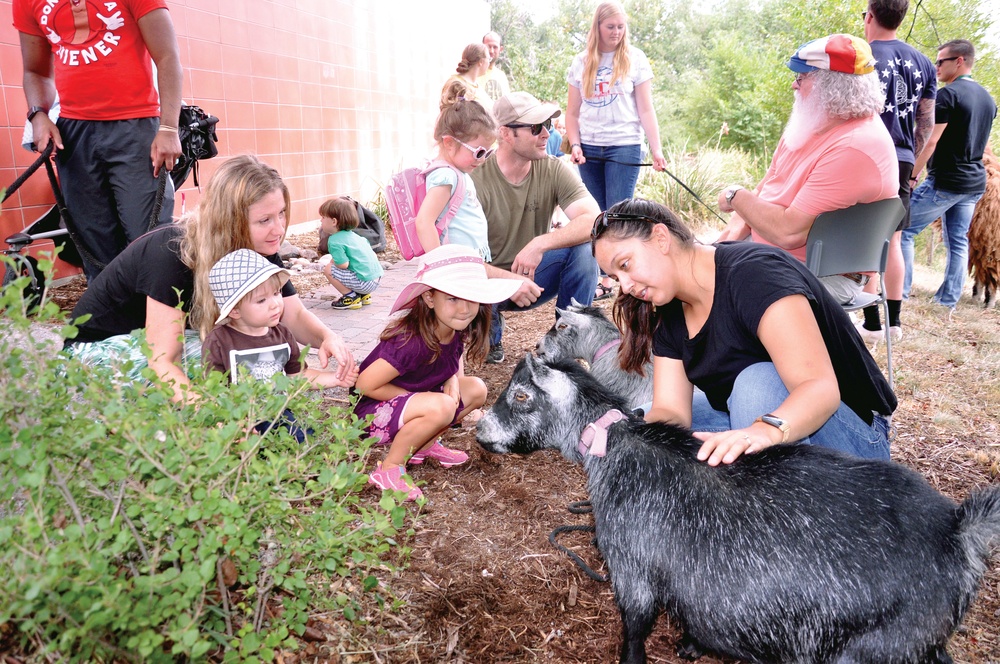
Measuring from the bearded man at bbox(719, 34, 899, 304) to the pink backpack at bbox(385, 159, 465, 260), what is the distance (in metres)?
1.55

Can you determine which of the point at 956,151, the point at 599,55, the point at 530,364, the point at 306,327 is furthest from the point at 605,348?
the point at 956,151

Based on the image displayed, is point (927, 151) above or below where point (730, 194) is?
above

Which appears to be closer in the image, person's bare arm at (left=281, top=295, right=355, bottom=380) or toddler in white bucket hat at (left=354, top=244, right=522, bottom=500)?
toddler in white bucket hat at (left=354, top=244, right=522, bottom=500)

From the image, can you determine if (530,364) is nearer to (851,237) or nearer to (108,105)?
(851,237)

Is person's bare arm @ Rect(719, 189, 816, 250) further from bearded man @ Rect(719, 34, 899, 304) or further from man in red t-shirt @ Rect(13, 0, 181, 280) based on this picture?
man in red t-shirt @ Rect(13, 0, 181, 280)

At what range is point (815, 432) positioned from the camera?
255cm

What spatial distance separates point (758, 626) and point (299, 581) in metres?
1.34

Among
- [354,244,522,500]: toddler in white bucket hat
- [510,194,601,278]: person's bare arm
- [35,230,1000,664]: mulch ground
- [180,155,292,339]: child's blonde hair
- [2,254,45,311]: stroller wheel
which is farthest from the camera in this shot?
[510,194,601,278]: person's bare arm

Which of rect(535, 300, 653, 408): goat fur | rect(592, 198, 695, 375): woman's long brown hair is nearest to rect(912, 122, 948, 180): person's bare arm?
rect(535, 300, 653, 408): goat fur

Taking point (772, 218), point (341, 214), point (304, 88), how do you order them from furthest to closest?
point (304, 88) < point (341, 214) < point (772, 218)

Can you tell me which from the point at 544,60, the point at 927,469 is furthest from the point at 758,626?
the point at 544,60

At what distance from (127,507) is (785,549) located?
5.86 feet

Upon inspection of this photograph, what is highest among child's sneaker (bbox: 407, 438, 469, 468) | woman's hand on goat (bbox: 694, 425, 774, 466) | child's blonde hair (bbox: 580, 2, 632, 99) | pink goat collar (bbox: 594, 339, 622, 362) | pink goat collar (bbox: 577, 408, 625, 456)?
child's blonde hair (bbox: 580, 2, 632, 99)

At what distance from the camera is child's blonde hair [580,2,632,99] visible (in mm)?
6035
